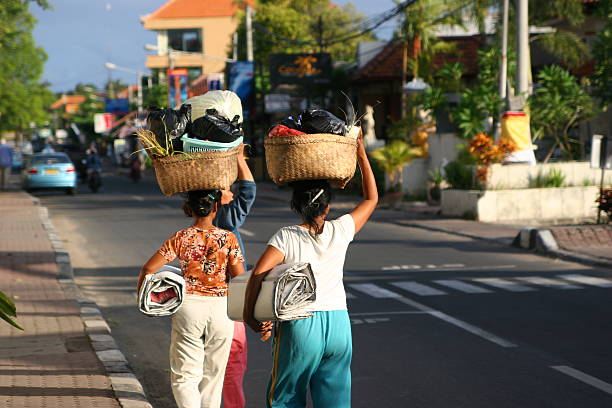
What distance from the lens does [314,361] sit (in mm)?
4652

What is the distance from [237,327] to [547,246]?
468 inches

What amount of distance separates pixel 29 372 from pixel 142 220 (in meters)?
16.6

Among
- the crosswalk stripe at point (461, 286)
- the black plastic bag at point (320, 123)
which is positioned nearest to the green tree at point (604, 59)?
the crosswalk stripe at point (461, 286)

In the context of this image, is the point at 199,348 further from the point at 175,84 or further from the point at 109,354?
the point at 175,84

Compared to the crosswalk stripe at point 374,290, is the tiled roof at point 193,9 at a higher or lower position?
higher

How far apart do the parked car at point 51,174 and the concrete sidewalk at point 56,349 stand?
71.1 feet

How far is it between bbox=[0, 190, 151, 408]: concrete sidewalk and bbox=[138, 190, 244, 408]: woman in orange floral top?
4.11 feet

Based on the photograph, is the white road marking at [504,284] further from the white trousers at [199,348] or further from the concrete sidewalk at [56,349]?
the white trousers at [199,348]

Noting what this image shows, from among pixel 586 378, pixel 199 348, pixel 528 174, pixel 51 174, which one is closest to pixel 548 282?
pixel 586 378

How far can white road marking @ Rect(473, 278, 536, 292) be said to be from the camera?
1249 centimetres

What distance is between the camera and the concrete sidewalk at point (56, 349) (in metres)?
6.86

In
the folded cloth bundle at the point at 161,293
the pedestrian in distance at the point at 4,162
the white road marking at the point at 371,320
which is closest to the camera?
the folded cloth bundle at the point at 161,293

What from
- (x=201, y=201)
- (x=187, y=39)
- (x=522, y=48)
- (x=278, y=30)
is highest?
(x=187, y=39)

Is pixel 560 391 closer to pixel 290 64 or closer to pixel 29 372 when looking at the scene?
pixel 29 372
